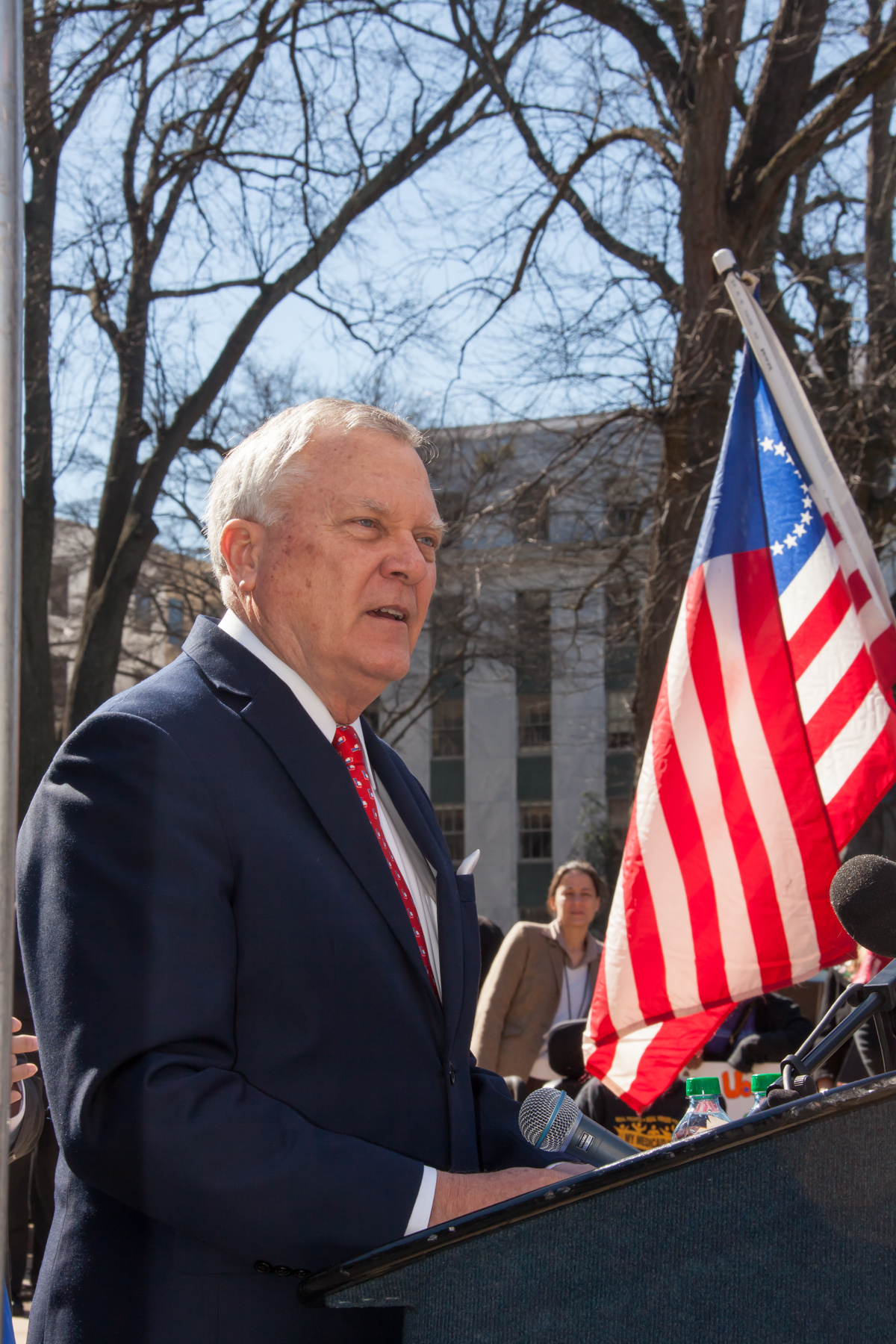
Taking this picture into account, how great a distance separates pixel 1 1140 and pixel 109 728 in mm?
712

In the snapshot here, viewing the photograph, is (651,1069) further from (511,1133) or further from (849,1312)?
(849,1312)

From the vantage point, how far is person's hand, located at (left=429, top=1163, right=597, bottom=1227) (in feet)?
4.94

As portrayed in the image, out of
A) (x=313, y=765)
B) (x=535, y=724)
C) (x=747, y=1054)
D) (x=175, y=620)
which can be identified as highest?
(x=175, y=620)

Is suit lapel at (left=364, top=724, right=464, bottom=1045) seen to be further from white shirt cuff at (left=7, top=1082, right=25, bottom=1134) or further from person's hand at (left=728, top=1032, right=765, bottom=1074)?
person's hand at (left=728, top=1032, right=765, bottom=1074)

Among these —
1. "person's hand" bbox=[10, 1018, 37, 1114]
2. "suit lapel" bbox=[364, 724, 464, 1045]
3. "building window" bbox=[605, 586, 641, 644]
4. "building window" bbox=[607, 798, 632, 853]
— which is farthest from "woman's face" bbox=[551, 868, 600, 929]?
"building window" bbox=[607, 798, 632, 853]

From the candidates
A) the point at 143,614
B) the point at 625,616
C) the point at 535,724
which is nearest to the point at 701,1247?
the point at 625,616

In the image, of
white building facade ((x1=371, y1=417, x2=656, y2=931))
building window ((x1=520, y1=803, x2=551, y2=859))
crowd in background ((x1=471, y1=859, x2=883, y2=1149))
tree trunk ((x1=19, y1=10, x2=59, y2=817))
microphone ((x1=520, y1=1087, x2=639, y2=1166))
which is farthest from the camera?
building window ((x1=520, y1=803, x2=551, y2=859))

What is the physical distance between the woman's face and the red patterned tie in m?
4.17

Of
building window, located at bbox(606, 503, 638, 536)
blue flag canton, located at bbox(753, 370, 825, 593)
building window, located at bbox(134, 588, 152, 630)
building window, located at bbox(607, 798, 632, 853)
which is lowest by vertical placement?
building window, located at bbox(607, 798, 632, 853)

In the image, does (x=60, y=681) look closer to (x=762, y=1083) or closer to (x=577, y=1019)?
(x=577, y=1019)

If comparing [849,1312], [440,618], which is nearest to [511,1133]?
[849,1312]

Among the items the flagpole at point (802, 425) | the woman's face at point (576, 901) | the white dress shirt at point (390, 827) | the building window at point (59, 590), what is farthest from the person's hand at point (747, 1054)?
the building window at point (59, 590)

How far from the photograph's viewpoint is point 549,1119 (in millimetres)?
1694

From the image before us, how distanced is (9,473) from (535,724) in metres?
33.2
